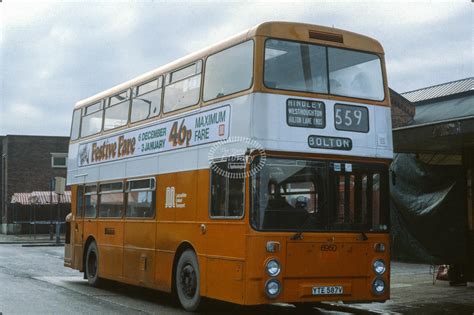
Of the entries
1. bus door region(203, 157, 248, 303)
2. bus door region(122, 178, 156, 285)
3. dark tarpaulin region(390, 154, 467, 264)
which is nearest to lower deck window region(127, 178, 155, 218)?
bus door region(122, 178, 156, 285)

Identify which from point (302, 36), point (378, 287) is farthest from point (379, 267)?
point (302, 36)

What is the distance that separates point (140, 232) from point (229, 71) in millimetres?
4262

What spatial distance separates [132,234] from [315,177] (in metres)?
5.01

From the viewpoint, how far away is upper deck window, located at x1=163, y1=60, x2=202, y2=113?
12227 mm

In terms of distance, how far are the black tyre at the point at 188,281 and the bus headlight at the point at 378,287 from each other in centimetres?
275

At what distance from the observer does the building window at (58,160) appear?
55.7m

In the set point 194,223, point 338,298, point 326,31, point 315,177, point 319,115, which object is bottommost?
point 338,298

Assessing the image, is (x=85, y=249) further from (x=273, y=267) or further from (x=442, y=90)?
(x=442, y=90)

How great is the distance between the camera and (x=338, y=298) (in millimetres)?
10602

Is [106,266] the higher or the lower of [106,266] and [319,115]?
the lower

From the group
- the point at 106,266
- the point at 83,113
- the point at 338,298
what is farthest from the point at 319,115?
the point at 83,113

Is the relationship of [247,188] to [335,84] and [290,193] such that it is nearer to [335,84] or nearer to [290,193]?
[290,193]

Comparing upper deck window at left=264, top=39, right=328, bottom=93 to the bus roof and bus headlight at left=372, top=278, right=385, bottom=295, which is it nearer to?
the bus roof

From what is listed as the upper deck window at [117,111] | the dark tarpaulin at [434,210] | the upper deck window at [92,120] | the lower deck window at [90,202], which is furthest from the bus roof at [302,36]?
the lower deck window at [90,202]
